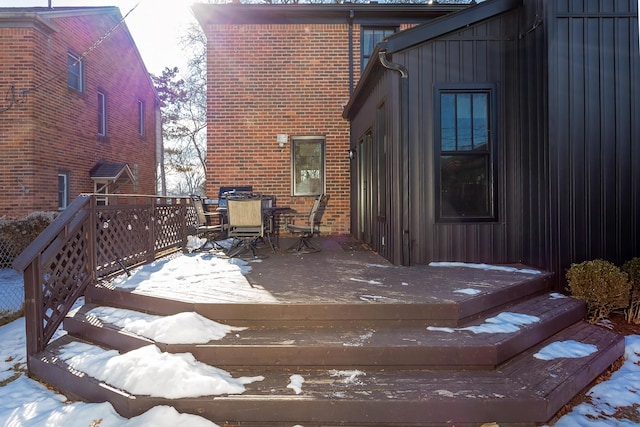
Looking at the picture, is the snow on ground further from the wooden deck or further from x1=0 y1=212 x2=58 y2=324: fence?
x1=0 y1=212 x2=58 y2=324: fence

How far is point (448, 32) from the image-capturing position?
448 cm

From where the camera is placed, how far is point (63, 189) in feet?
29.6

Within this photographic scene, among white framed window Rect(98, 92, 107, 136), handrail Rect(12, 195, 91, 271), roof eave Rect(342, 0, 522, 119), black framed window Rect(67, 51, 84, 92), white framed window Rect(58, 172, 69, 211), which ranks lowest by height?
handrail Rect(12, 195, 91, 271)

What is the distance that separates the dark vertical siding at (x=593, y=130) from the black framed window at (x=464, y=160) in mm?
713

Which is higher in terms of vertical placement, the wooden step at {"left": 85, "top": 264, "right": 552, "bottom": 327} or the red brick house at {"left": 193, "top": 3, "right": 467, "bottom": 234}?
the red brick house at {"left": 193, "top": 3, "right": 467, "bottom": 234}

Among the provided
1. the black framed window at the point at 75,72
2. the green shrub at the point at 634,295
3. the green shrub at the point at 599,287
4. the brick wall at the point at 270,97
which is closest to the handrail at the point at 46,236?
the brick wall at the point at 270,97

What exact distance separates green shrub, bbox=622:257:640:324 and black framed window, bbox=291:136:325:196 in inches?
215

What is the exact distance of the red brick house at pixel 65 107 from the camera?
303 inches

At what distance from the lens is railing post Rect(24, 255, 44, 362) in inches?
112

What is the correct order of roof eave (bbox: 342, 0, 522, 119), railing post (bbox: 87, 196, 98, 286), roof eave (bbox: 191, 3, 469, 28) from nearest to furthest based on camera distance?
railing post (bbox: 87, 196, 98, 286) < roof eave (bbox: 342, 0, 522, 119) < roof eave (bbox: 191, 3, 469, 28)

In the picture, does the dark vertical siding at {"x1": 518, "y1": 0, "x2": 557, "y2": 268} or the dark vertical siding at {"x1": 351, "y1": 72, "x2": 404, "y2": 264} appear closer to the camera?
the dark vertical siding at {"x1": 518, "y1": 0, "x2": 557, "y2": 268}

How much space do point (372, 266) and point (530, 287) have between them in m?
1.74

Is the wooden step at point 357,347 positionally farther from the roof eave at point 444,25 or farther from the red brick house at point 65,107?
the red brick house at point 65,107

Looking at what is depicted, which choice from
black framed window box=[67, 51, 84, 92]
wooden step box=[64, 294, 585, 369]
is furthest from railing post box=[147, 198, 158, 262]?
black framed window box=[67, 51, 84, 92]
